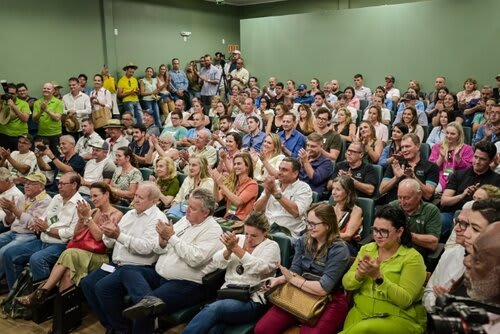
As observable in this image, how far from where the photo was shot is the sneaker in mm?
2923

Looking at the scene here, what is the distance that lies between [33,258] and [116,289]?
2.97 ft

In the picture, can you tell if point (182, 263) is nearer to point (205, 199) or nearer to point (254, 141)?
point (205, 199)

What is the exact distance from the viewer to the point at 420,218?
321 cm

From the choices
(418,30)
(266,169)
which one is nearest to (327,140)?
(266,169)

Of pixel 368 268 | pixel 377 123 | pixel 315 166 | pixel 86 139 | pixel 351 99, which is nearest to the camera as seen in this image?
pixel 368 268

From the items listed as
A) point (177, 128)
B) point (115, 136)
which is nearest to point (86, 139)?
point (115, 136)

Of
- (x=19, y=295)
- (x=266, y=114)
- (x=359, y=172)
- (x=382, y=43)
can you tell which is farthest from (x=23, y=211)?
(x=382, y=43)

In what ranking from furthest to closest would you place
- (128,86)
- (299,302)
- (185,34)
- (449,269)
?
(185,34)
(128,86)
(299,302)
(449,269)

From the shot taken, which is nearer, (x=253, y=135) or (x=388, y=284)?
(x=388, y=284)

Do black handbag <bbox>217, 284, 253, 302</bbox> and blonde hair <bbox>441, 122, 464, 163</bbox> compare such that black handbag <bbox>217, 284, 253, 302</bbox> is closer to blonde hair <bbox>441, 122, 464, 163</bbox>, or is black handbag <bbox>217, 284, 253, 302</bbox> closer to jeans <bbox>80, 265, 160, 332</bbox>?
jeans <bbox>80, 265, 160, 332</bbox>

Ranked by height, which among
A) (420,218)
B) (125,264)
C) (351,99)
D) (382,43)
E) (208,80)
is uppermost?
(382,43)

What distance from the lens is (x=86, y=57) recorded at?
9570 millimetres

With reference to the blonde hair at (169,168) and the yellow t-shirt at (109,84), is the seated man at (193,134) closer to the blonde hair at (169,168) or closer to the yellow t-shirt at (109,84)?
the blonde hair at (169,168)

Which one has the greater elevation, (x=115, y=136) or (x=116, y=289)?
(x=115, y=136)
